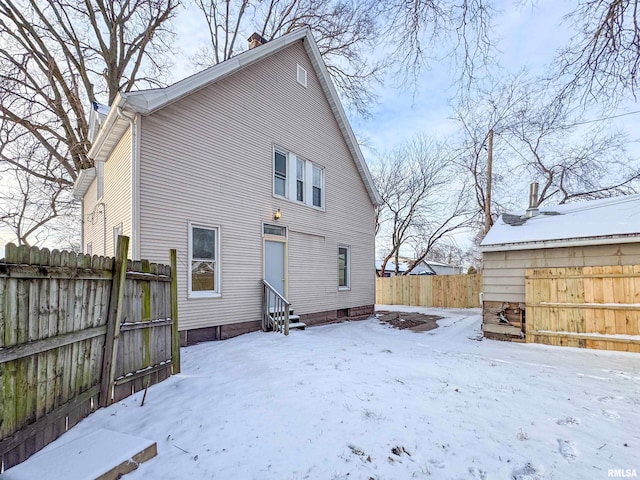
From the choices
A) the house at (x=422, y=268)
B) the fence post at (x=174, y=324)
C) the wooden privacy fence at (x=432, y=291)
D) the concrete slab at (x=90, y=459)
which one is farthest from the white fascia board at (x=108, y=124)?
the house at (x=422, y=268)

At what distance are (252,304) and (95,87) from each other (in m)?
13.0

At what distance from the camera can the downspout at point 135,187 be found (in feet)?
20.3

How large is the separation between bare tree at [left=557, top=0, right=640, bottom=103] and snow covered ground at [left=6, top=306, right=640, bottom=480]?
3.52 metres

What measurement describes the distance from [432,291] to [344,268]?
787 cm

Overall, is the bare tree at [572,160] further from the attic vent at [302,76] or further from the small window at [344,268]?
the small window at [344,268]

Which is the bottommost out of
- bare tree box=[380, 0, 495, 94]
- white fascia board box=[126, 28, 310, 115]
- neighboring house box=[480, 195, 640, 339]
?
neighboring house box=[480, 195, 640, 339]

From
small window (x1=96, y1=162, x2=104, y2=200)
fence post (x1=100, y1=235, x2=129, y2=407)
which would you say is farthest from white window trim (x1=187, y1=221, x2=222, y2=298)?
small window (x1=96, y1=162, x2=104, y2=200)

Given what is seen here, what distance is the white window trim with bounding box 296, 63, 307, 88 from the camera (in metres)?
10.1

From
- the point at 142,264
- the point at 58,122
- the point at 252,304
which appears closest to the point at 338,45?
the point at 58,122

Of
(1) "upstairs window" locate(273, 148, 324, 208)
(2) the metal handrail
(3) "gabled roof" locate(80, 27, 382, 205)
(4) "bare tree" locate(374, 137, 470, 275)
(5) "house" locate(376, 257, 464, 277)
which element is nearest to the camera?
(3) "gabled roof" locate(80, 27, 382, 205)

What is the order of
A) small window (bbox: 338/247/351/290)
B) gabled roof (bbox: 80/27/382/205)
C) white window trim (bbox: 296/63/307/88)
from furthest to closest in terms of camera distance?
small window (bbox: 338/247/351/290) → white window trim (bbox: 296/63/307/88) → gabled roof (bbox: 80/27/382/205)

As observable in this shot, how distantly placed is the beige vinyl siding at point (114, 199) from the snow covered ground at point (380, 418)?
136 inches

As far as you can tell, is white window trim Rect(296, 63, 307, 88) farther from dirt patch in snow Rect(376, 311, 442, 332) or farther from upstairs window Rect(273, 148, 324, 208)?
dirt patch in snow Rect(376, 311, 442, 332)

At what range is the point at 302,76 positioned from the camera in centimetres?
1025
